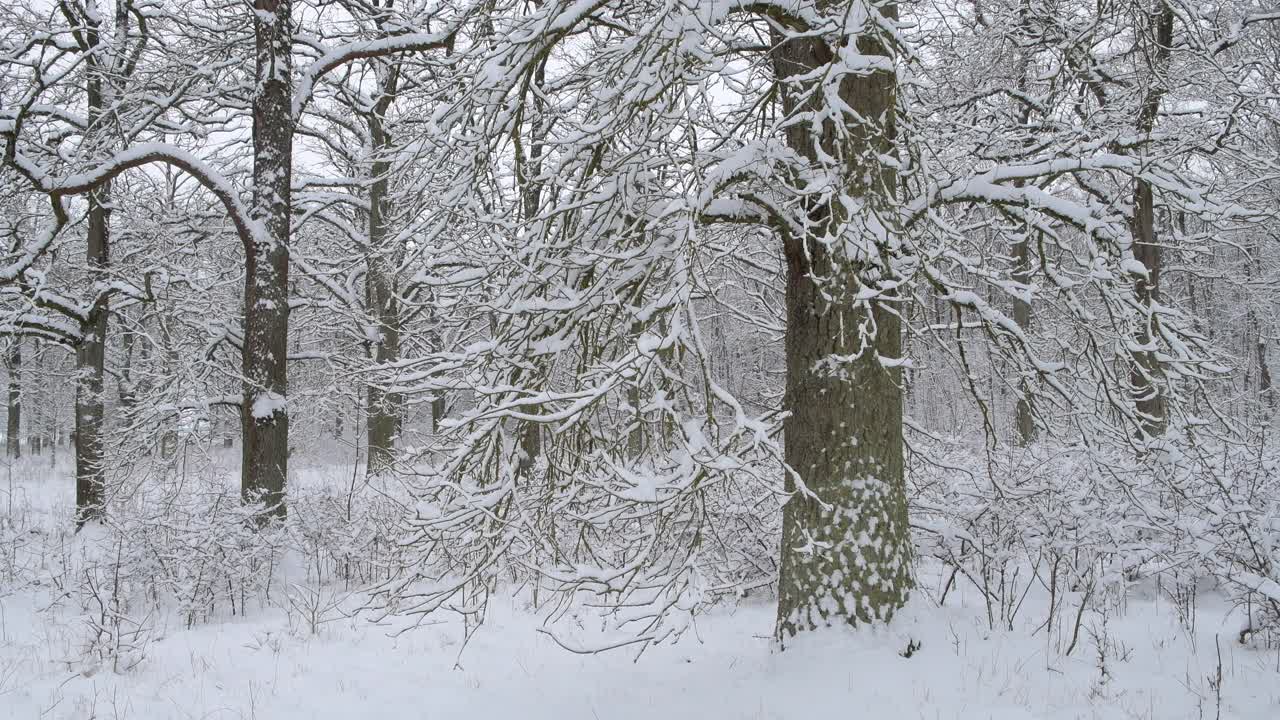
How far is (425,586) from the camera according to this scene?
7.91 meters

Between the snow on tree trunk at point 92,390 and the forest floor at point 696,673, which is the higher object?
the snow on tree trunk at point 92,390

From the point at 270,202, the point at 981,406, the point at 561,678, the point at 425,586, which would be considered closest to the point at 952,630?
the point at 981,406

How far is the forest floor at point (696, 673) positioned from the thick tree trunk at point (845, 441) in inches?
9.3

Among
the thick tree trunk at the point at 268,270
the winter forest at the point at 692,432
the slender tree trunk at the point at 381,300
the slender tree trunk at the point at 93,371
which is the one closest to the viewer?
the winter forest at the point at 692,432

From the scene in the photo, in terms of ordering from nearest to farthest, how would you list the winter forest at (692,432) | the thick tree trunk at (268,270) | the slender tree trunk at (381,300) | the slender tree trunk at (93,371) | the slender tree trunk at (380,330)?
the winter forest at (692,432) < the thick tree trunk at (268,270) < the slender tree trunk at (93,371) < the slender tree trunk at (381,300) < the slender tree trunk at (380,330)

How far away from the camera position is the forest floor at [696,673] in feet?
13.0

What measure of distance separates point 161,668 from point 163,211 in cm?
785

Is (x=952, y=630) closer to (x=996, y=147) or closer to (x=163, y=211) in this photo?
(x=996, y=147)

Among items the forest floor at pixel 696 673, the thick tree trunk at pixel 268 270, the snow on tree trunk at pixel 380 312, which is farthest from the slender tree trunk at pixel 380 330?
the forest floor at pixel 696 673

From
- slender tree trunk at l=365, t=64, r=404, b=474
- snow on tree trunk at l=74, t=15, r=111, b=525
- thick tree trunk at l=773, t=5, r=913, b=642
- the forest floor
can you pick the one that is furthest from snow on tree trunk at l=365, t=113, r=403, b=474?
thick tree trunk at l=773, t=5, r=913, b=642

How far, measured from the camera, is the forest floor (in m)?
3.96

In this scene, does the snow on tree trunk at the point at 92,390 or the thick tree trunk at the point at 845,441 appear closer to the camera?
the thick tree trunk at the point at 845,441

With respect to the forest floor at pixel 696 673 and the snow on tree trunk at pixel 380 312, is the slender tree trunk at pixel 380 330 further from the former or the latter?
the forest floor at pixel 696 673

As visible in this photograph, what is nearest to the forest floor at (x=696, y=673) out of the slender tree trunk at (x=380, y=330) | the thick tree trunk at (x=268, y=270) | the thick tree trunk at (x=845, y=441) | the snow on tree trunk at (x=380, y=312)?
the thick tree trunk at (x=845, y=441)
